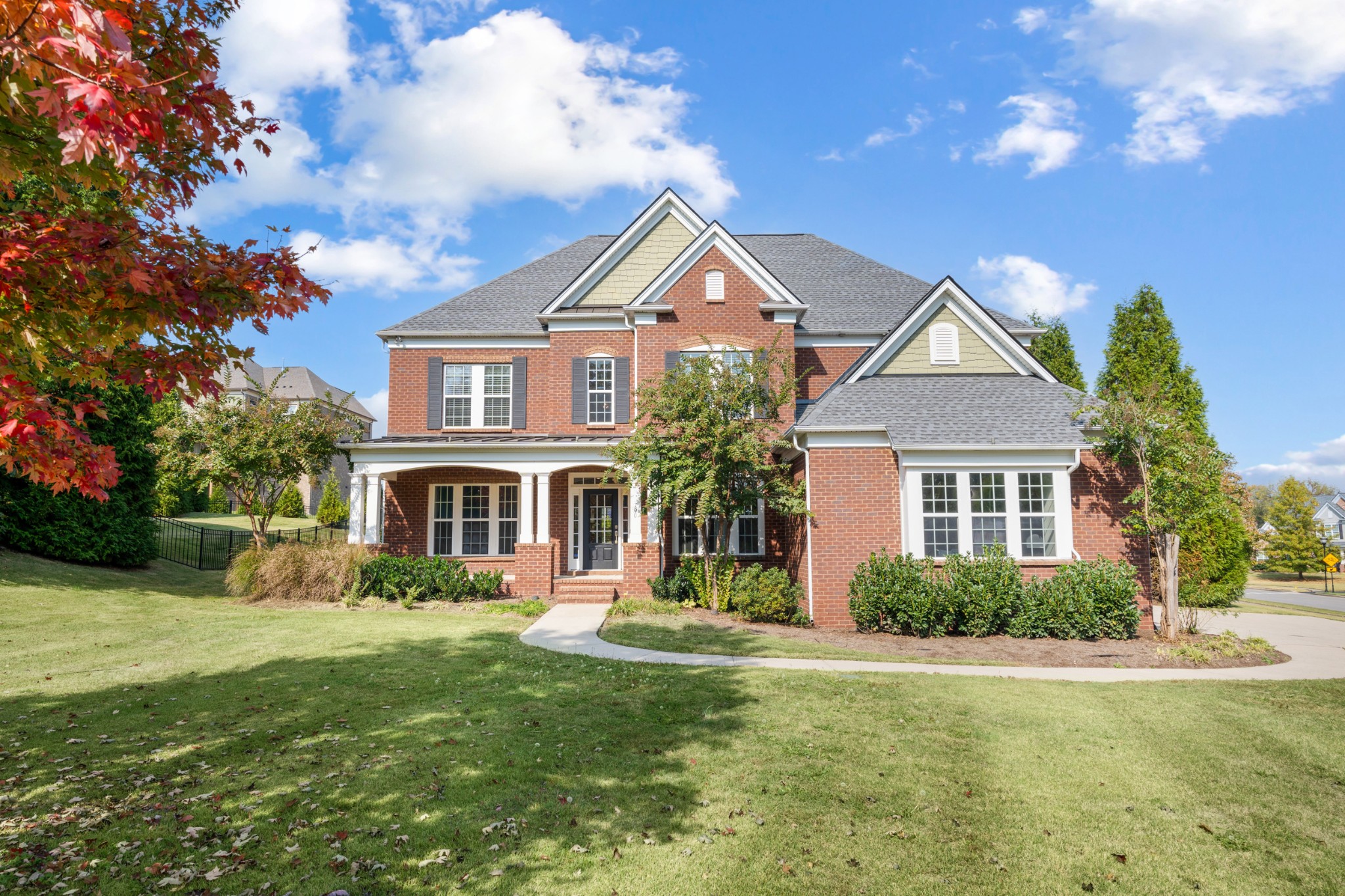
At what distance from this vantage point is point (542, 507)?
60.1ft

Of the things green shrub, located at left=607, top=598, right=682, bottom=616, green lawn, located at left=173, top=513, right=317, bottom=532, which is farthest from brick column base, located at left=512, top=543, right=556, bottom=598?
green lawn, located at left=173, top=513, right=317, bottom=532

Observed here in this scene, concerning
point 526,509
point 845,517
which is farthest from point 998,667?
point 526,509

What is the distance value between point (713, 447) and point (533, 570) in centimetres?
594

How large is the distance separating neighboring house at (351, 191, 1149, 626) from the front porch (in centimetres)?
5

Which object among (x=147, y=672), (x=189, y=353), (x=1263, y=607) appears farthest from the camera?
(x=1263, y=607)

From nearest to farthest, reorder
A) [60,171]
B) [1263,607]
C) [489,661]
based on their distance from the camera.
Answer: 1. [60,171]
2. [489,661]
3. [1263,607]

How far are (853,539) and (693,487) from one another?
339 centimetres

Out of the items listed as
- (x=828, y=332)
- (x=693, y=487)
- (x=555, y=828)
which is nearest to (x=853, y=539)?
(x=693, y=487)

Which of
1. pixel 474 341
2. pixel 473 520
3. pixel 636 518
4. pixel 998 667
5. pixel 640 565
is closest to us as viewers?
pixel 998 667

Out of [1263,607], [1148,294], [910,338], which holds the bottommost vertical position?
[1263,607]

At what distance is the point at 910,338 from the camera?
1709cm

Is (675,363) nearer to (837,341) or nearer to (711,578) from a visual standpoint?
(837,341)

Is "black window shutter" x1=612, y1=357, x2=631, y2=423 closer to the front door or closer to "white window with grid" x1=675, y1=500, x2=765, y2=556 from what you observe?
the front door

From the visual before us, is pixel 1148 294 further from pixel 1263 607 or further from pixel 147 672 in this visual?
pixel 147 672
